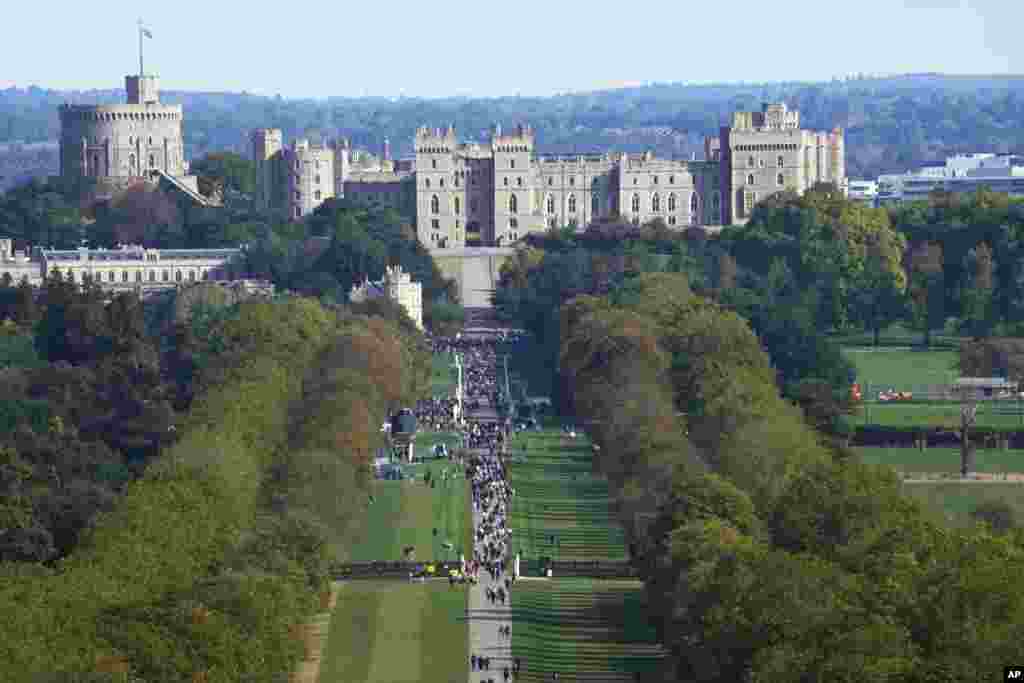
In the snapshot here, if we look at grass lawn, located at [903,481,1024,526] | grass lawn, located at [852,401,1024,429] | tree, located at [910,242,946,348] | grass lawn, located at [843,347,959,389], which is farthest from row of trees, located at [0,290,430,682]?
tree, located at [910,242,946,348]

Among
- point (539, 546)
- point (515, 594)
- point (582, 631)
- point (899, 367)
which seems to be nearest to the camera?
point (582, 631)

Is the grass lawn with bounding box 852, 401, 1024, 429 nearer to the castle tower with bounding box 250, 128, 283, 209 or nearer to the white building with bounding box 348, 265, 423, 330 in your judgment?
the white building with bounding box 348, 265, 423, 330

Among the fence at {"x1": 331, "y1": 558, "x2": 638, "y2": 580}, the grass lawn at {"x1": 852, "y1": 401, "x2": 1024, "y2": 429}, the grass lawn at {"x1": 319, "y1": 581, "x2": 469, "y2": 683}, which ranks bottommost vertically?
the grass lawn at {"x1": 852, "y1": 401, "x2": 1024, "y2": 429}

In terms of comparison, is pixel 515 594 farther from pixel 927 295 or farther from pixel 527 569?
pixel 927 295

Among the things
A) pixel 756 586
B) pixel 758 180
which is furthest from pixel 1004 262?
pixel 756 586

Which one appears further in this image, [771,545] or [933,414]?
[933,414]

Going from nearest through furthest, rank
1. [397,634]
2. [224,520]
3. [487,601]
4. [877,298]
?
[397,634] → [224,520] → [487,601] → [877,298]

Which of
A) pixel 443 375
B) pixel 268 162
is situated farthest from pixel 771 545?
pixel 268 162
